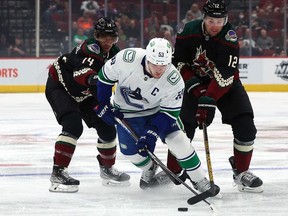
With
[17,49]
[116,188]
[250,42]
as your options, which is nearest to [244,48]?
[250,42]

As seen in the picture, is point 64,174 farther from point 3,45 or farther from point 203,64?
point 3,45

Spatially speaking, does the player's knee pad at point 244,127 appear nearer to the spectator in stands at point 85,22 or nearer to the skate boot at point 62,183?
the skate boot at point 62,183

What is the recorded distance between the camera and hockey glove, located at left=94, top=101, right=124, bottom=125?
4535 millimetres

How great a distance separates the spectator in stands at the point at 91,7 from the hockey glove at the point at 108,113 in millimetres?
9489

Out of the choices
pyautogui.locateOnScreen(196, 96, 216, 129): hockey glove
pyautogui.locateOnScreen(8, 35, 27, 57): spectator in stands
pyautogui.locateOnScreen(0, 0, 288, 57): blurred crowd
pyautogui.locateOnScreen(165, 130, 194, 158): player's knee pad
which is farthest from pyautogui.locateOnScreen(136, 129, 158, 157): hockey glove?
pyautogui.locateOnScreen(0, 0, 288, 57): blurred crowd

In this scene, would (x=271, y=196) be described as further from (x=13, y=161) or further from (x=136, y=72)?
(x=13, y=161)

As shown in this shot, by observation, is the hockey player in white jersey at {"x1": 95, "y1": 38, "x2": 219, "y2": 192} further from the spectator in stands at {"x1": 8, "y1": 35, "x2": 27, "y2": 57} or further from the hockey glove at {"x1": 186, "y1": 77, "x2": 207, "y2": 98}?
the spectator in stands at {"x1": 8, "y1": 35, "x2": 27, "y2": 57}

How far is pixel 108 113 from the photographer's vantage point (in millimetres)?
4535

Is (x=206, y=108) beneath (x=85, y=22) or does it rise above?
above

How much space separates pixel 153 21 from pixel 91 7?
1.11 metres

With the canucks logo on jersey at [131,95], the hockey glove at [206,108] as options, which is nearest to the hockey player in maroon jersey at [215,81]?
the hockey glove at [206,108]

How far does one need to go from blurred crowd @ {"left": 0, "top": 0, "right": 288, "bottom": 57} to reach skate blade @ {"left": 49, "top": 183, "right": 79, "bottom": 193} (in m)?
9.24

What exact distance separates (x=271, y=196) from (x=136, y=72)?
1025 mm

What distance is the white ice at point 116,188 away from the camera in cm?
412
